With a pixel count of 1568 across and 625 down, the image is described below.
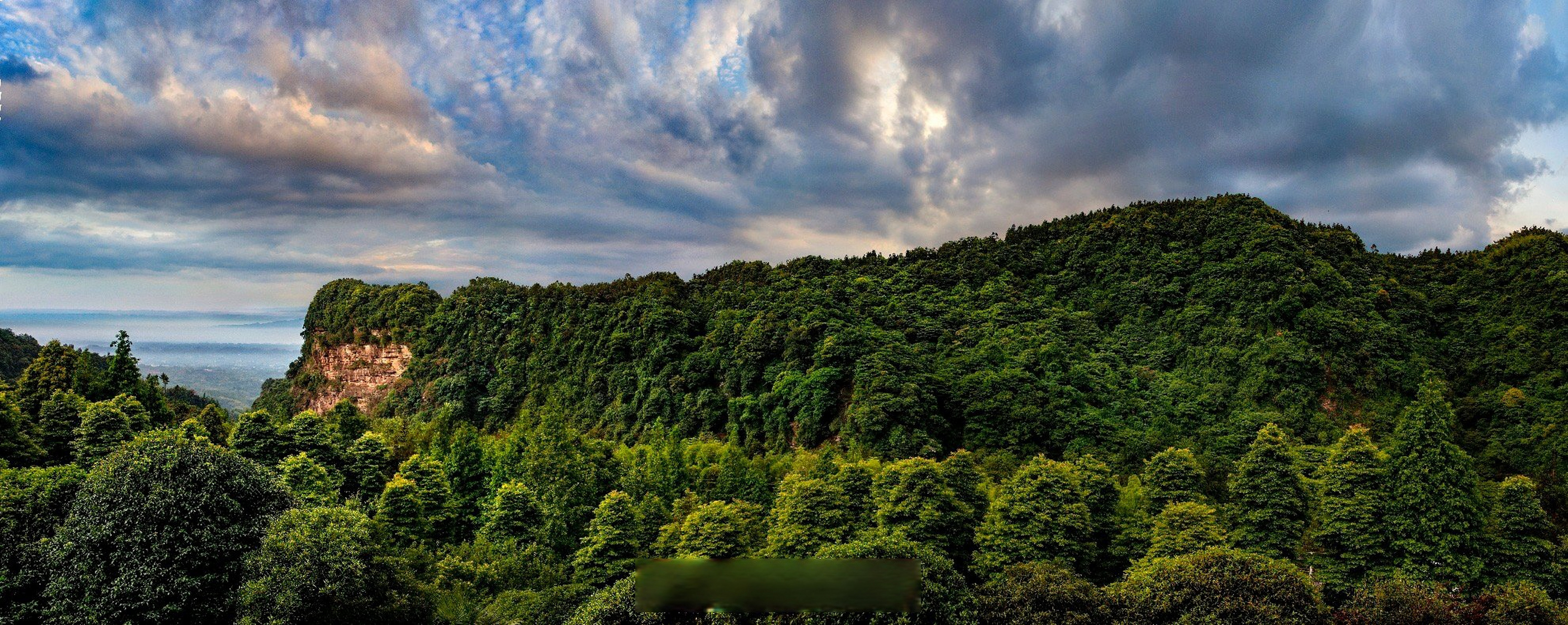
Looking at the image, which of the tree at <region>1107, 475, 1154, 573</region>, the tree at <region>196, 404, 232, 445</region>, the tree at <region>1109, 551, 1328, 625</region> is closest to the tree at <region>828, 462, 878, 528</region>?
the tree at <region>1107, 475, 1154, 573</region>

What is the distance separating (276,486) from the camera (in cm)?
2823

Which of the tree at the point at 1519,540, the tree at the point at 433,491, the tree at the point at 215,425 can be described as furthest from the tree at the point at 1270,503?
the tree at the point at 215,425

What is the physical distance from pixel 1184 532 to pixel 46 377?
70.9 metres

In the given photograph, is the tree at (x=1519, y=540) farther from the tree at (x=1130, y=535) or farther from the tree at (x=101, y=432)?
the tree at (x=101, y=432)

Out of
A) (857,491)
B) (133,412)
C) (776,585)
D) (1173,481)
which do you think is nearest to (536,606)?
(776,585)

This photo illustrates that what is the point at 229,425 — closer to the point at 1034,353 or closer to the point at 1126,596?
the point at 1126,596

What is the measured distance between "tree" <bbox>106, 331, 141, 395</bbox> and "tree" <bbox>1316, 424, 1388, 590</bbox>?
7817 cm

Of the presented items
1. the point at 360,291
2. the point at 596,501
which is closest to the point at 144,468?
the point at 596,501

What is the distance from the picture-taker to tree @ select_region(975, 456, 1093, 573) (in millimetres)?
30188

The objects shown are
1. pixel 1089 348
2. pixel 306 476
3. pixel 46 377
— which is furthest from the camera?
pixel 1089 348

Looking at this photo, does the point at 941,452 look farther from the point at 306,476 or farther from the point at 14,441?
the point at 14,441

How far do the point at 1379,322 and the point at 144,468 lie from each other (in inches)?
3175

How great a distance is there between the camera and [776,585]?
717 inches

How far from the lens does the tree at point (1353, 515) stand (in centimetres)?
3019
